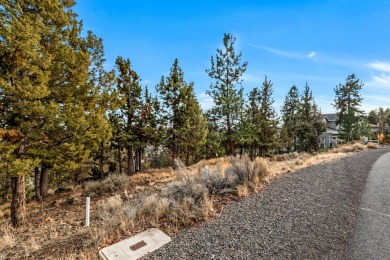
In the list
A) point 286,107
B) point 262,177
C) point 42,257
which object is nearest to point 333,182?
point 262,177

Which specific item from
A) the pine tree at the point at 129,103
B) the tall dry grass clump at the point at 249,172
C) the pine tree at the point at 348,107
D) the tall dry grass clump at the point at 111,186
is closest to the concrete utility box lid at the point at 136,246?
the tall dry grass clump at the point at 249,172

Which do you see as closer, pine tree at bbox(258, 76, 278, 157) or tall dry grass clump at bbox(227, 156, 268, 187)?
tall dry grass clump at bbox(227, 156, 268, 187)

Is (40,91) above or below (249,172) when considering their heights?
above

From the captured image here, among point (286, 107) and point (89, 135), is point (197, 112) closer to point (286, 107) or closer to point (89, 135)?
point (89, 135)

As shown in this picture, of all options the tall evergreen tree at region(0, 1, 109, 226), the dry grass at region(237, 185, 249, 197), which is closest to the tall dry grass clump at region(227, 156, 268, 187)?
the dry grass at region(237, 185, 249, 197)

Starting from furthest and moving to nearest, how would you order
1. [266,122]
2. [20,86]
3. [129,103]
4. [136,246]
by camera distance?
[266,122], [129,103], [20,86], [136,246]

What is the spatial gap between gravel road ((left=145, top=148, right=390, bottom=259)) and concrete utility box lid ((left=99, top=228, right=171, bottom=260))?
0.77ft

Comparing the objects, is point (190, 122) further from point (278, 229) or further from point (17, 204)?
point (278, 229)

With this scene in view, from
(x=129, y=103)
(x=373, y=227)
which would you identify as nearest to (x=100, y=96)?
(x=129, y=103)

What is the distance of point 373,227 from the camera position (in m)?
4.57

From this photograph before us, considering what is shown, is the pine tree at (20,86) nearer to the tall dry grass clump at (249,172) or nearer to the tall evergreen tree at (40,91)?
the tall evergreen tree at (40,91)

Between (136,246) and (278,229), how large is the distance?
300 centimetres

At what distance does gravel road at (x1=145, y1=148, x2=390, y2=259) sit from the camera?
12.3 ft

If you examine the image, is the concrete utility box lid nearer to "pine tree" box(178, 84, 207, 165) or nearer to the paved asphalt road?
the paved asphalt road
